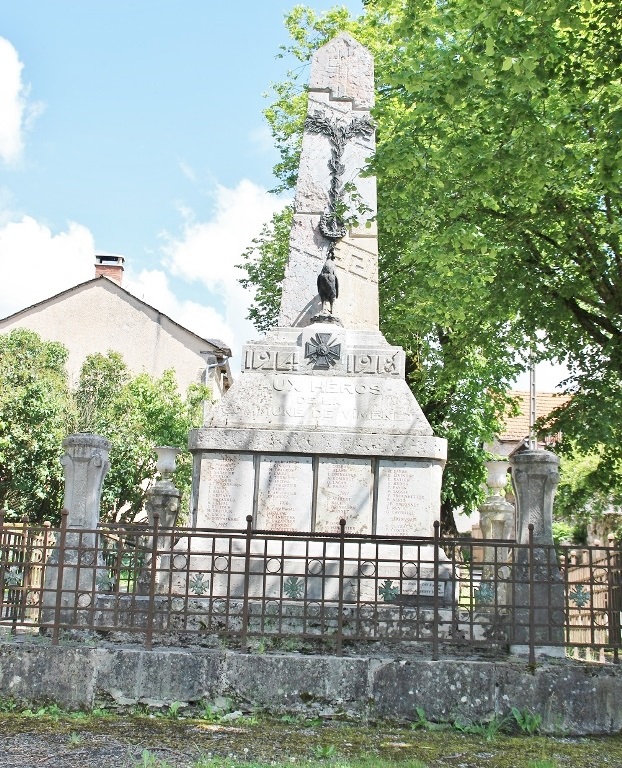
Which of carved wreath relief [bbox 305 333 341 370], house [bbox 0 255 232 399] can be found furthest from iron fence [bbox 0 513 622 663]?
house [bbox 0 255 232 399]

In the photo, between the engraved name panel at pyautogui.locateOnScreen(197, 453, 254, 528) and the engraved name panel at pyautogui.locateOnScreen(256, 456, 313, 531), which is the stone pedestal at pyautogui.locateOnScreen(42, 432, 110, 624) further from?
the engraved name panel at pyautogui.locateOnScreen(256, 456, 313, 531)

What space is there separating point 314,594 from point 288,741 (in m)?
3.03

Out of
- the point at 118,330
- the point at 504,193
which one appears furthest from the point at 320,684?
the point at 118,330

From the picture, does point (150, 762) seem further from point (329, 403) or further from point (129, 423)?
point (129, 423)

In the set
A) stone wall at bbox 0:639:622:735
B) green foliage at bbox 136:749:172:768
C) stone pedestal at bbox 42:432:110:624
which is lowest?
green foliage at bbox 136:749:172:768

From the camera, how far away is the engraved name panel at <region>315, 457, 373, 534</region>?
9688 millimetres

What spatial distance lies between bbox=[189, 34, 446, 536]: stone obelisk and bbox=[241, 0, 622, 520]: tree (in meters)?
1.95

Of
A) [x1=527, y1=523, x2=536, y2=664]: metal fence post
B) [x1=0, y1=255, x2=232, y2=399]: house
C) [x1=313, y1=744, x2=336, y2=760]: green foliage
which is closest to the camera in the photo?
[x1=313, y1=744, x2=336, y2=760]: green foliage

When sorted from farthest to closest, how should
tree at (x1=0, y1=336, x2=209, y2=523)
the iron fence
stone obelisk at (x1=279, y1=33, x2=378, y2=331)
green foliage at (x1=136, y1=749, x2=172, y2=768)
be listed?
tree at (x1=0, y1=336, x2=209, y2=523)
stone obelisk at (x1=279, y1=33, x2=378, y2=331)
the iron fence
green foliage at (x1=136, y1=749, x2=172, y2=768)

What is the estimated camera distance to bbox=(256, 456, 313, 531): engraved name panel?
972 cm

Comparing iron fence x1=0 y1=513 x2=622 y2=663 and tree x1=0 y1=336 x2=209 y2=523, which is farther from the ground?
tree x1=0 y1=336 x2=209 y2=523

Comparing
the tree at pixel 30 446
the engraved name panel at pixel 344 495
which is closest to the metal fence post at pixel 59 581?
the engraved name panel at pixel 344 495

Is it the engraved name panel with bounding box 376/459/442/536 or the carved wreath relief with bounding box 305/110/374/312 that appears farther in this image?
the carved wreath relief with bounding box 305/110/374/312

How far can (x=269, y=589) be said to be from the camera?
9219 mm
